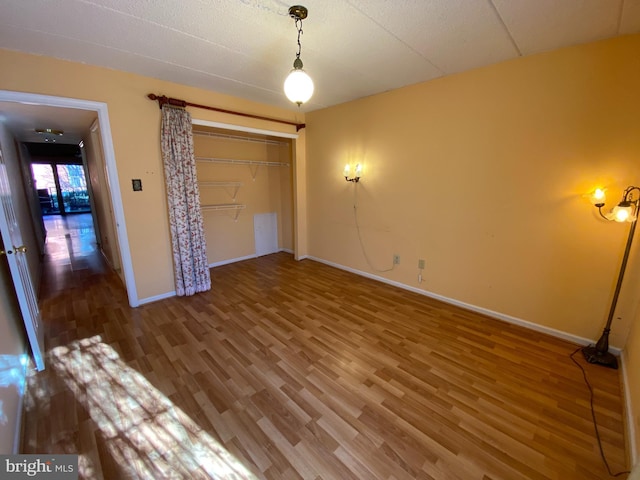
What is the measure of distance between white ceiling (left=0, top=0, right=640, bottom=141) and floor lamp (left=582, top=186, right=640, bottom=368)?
4.22ft

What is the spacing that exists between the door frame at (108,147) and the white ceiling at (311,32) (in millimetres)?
398

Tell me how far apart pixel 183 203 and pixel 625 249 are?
181 inches

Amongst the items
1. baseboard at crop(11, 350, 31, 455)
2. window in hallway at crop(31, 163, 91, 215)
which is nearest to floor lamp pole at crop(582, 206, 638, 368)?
baseboard at crop(11, 350, 31, 455)

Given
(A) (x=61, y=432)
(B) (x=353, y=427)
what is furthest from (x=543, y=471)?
(A) (x=61, y=432)

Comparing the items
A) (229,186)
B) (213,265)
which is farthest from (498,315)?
(229,186)

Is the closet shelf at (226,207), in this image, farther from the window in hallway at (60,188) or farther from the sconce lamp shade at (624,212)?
the window in hallway at (60,188)

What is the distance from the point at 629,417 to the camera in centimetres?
166

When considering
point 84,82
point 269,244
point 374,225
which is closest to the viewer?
point 84,82

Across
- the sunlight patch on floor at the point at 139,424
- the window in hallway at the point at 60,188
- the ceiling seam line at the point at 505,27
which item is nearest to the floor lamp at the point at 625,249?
the ceiling seam line at the point at 505,27

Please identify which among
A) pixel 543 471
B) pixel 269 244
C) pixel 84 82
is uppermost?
pixel 84 82

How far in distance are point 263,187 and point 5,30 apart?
3.53 m

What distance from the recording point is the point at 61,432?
1613 mm

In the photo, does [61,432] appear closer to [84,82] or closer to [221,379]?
[221,379]

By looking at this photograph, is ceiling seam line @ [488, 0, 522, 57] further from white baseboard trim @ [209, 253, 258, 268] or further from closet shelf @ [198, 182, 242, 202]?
white baseboard trim @ [209, 253, 258, 268]
